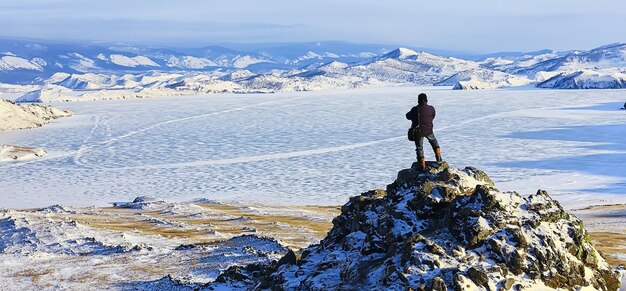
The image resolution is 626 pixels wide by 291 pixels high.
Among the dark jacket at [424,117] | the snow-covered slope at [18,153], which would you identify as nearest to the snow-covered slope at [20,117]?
the snow-covered slope at [18,153]

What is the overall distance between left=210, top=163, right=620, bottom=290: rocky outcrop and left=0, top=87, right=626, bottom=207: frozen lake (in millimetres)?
34445

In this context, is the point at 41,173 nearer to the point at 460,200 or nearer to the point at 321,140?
the point at 321,140

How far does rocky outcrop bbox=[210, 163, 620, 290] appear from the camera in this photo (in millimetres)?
13664

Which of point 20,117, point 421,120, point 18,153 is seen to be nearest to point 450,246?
point 421,120

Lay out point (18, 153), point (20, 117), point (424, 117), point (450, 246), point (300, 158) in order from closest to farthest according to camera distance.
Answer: point (450, 246), point (424, 117), point (300, 158), point (18, 153), point (20, 117)

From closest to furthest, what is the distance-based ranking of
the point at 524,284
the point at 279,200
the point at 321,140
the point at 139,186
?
1. the point at 524,284
2. the point at 279,200
3. the point at 139,186
4. the point at 321,140

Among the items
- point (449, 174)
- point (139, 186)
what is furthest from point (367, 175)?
point (449, 174)

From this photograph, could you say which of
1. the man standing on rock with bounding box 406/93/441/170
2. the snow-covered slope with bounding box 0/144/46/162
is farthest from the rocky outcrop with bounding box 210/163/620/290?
the snow-covered slope with bounding box 0/144/46/162

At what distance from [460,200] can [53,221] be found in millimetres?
26039

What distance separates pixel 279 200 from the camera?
53.6 m

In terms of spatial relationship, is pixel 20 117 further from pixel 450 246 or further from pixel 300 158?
pixel 450 246

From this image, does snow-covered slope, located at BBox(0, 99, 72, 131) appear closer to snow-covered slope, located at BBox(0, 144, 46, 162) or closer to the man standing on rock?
snow-covered slope, located at BBox(0, 144, 46, 162)

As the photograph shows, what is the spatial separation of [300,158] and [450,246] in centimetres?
6181

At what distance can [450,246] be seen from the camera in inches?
565
